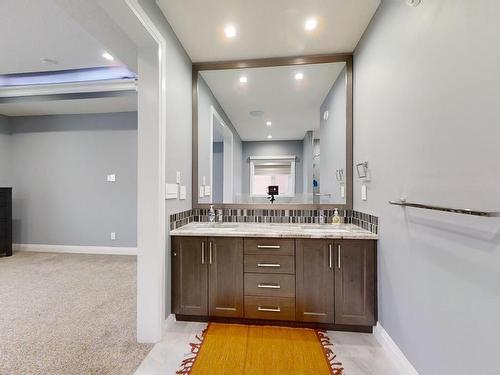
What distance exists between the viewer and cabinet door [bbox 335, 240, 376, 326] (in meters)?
Result: 1.83

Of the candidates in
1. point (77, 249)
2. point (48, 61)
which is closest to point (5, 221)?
point (77, 249)

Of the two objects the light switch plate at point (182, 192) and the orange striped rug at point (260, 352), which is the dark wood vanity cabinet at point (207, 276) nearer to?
the orange striped rug at point (260, 352)

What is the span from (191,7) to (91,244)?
4.16 meters

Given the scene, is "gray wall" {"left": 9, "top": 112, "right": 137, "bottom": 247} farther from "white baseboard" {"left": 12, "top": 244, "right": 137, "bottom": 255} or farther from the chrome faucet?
the chrome faucet

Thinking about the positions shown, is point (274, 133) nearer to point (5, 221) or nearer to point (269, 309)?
point (269, 309)

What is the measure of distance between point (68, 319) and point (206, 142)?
211cm

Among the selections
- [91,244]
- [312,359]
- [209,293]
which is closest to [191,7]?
[209,293]

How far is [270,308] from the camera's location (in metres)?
1.94

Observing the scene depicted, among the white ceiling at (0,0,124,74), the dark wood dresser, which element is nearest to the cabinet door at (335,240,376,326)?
the white ceiling at (0,0,124,74)

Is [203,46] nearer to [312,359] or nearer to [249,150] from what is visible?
[249,150]

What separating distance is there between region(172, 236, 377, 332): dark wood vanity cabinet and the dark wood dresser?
13.3ft

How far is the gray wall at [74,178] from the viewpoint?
13.6 ft

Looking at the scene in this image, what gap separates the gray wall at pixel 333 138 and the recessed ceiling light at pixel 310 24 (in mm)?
607

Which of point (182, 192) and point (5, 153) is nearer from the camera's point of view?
point (182, 192)
